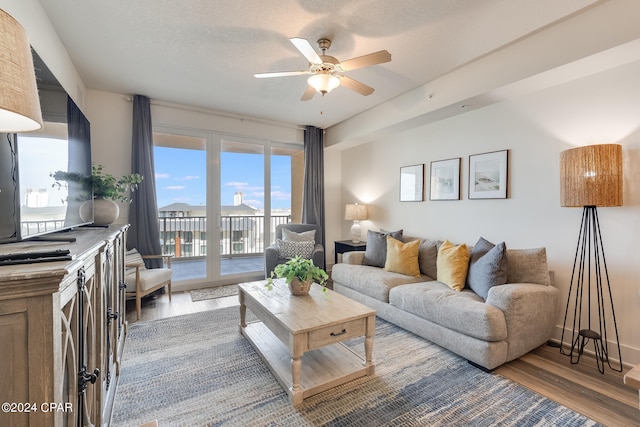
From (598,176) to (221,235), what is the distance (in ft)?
14.6

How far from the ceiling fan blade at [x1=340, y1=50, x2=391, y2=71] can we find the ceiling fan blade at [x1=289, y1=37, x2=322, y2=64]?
0.22m

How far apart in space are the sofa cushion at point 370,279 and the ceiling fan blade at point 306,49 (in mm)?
2265

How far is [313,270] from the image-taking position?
2457 millimetres

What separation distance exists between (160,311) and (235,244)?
1.82 m

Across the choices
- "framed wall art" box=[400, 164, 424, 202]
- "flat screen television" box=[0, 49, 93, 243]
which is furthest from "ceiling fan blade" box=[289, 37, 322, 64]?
"framed wall art" box=[400, 164, 424, 202]

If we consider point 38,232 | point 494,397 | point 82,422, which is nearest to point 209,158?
point 38,232

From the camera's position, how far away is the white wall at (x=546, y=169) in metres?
2.29

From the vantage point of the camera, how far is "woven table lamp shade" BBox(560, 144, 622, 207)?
2164 millimetres

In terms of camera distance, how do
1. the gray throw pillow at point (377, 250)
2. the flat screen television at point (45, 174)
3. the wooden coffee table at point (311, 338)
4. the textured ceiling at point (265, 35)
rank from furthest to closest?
the gray throw pillow at point (377, 250), the textured ceiling at point (265, 35), the wooden coffee table at point (311, 338), the flat screen television at point (45, 174)

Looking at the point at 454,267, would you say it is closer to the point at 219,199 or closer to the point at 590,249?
the point at 590,249

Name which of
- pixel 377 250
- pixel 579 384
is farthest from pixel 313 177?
pixel 579 384

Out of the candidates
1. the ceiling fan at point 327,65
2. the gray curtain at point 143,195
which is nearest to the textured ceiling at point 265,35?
the ceiling fan at point 327,65

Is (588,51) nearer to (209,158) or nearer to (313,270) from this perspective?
(313,270)

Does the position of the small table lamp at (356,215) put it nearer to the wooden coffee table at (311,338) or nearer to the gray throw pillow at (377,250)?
the gray throw pillow at (377,250)
